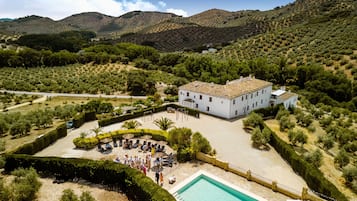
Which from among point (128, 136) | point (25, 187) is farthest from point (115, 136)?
point (25, 187)

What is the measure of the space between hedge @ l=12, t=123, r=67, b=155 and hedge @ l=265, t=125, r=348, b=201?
24697mm

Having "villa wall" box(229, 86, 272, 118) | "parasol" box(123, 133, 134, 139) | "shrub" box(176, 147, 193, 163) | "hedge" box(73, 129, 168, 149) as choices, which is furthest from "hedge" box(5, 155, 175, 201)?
"villa wall" box(229, 86, 272, 118)

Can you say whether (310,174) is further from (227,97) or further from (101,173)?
(227,97)

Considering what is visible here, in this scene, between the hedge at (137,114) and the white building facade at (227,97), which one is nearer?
the hedge at (137,114)

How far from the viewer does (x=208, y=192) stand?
2080 centimetres

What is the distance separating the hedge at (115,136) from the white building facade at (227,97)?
11.4 m

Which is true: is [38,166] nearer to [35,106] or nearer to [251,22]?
[35,106]

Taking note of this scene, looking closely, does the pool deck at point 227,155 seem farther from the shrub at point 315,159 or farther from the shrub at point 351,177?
the shrub at point 351,177

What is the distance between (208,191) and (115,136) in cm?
1446

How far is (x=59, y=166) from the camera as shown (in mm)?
23062

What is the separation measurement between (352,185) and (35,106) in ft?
Result: 172

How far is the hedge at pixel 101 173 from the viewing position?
1884 cm

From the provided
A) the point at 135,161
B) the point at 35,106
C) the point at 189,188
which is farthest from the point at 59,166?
the point at 35,106

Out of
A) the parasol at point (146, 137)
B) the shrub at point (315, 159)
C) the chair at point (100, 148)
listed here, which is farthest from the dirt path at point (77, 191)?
the shrub at point (315, 159)
